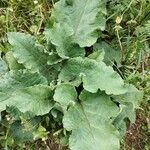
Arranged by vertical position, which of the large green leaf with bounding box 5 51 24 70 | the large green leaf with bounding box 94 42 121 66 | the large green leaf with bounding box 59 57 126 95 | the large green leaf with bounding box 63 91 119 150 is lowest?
the large green leaf with bounding box 63 91 119 150

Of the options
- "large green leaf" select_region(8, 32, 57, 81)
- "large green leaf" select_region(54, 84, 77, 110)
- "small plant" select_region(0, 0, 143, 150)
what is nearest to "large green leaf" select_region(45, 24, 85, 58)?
"small plant" select_region(0, 0, 143, 150)

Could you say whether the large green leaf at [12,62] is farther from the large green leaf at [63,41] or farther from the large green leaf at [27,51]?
the large green leaf at [63,41]

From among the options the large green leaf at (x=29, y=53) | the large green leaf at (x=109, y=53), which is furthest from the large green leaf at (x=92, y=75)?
the large green leaf at (x=109, y=53)

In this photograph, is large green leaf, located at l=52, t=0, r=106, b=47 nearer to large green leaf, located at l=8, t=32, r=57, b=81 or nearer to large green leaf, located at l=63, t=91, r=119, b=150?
large green leaf, located at l=8, t=32, r=57, b=81

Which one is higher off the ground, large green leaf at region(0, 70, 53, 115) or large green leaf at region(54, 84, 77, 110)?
large green leaf at region(0, 70, 53, 115)

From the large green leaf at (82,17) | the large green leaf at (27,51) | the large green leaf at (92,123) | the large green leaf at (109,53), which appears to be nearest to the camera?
the large green leaf at (92,123)

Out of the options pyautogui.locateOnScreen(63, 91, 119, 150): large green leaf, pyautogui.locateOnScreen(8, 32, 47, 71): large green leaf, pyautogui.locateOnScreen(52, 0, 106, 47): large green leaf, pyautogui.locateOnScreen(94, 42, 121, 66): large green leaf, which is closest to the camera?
pyautogui.locateOnScreen(63, 91, 119, 150): large green leaf

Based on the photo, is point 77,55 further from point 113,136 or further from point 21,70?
point 113,136

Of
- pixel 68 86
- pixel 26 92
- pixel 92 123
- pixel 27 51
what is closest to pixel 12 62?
pixel 27 51

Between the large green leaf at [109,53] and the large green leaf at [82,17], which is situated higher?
the large green leaf at [82,17]
